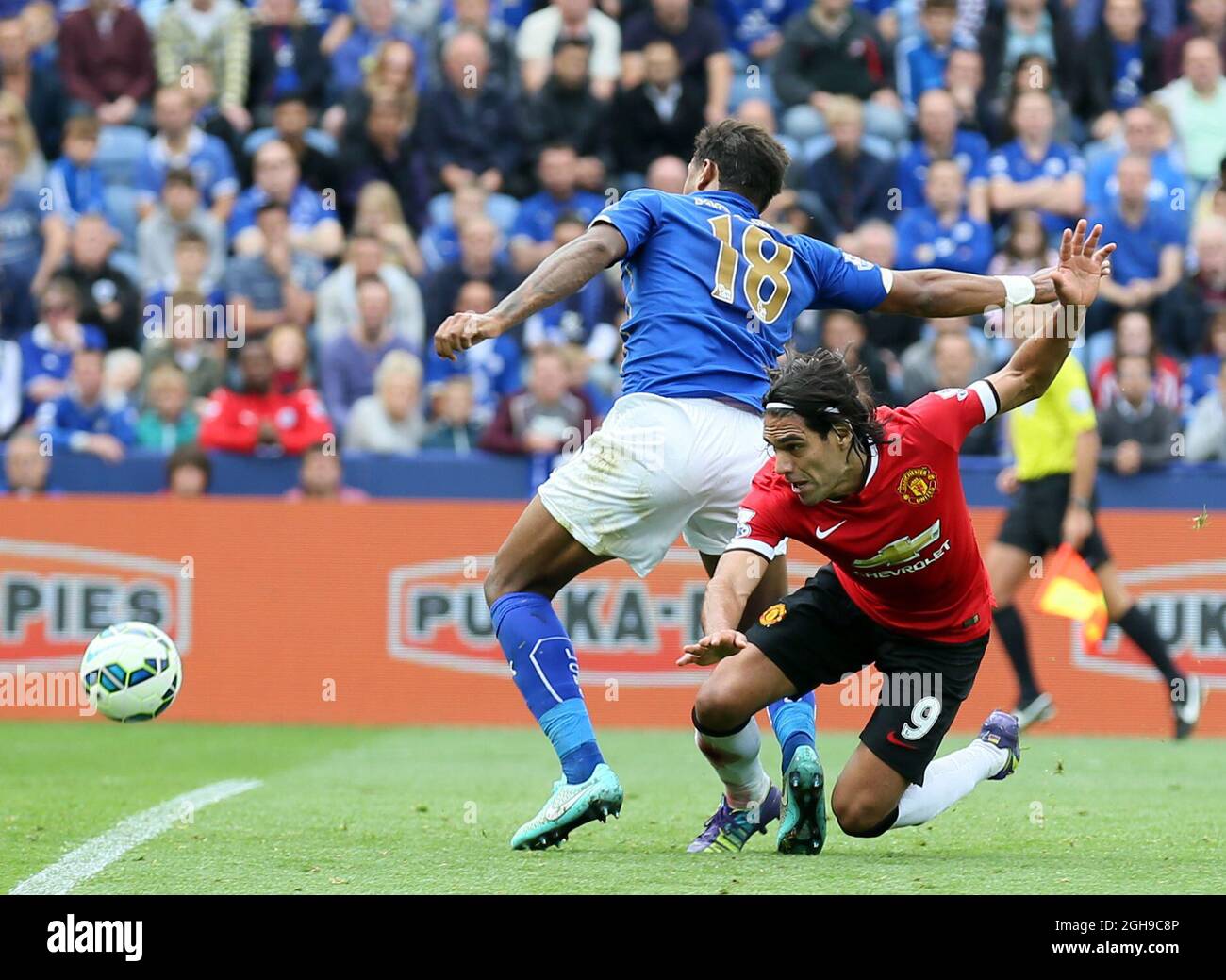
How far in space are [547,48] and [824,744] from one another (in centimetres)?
728

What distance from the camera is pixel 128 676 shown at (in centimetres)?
756

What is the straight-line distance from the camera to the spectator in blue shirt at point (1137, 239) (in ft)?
46.0

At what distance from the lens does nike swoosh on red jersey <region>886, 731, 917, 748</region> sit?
6258mm

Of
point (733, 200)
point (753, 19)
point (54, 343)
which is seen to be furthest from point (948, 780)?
point (753, 19)

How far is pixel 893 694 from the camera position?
6375 millimetres

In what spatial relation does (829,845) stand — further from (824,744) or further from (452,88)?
(452,88)

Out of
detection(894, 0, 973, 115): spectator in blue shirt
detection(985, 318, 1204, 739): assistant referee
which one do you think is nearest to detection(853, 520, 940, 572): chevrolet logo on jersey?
detection(985, 318, 1204, 739): assistant referee

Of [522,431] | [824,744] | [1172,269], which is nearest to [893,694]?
[824,744]

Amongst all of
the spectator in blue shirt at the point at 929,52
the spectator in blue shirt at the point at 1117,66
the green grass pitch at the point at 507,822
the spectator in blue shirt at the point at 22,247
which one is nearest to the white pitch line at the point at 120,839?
the green grass pitch at the point at 507,822

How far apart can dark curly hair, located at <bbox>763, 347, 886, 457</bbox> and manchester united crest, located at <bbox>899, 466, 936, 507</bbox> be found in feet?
0.48

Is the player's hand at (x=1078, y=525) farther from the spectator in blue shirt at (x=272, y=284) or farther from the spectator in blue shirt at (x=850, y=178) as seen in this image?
the spectator in blue shirt at (x=272, y=284)

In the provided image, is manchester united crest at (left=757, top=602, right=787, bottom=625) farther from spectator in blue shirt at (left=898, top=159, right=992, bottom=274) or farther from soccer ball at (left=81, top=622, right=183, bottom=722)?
spectator in blue shirt at (left=898, top=159, right=992, bottom=274)

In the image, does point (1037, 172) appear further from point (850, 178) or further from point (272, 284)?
point (272, 284)
